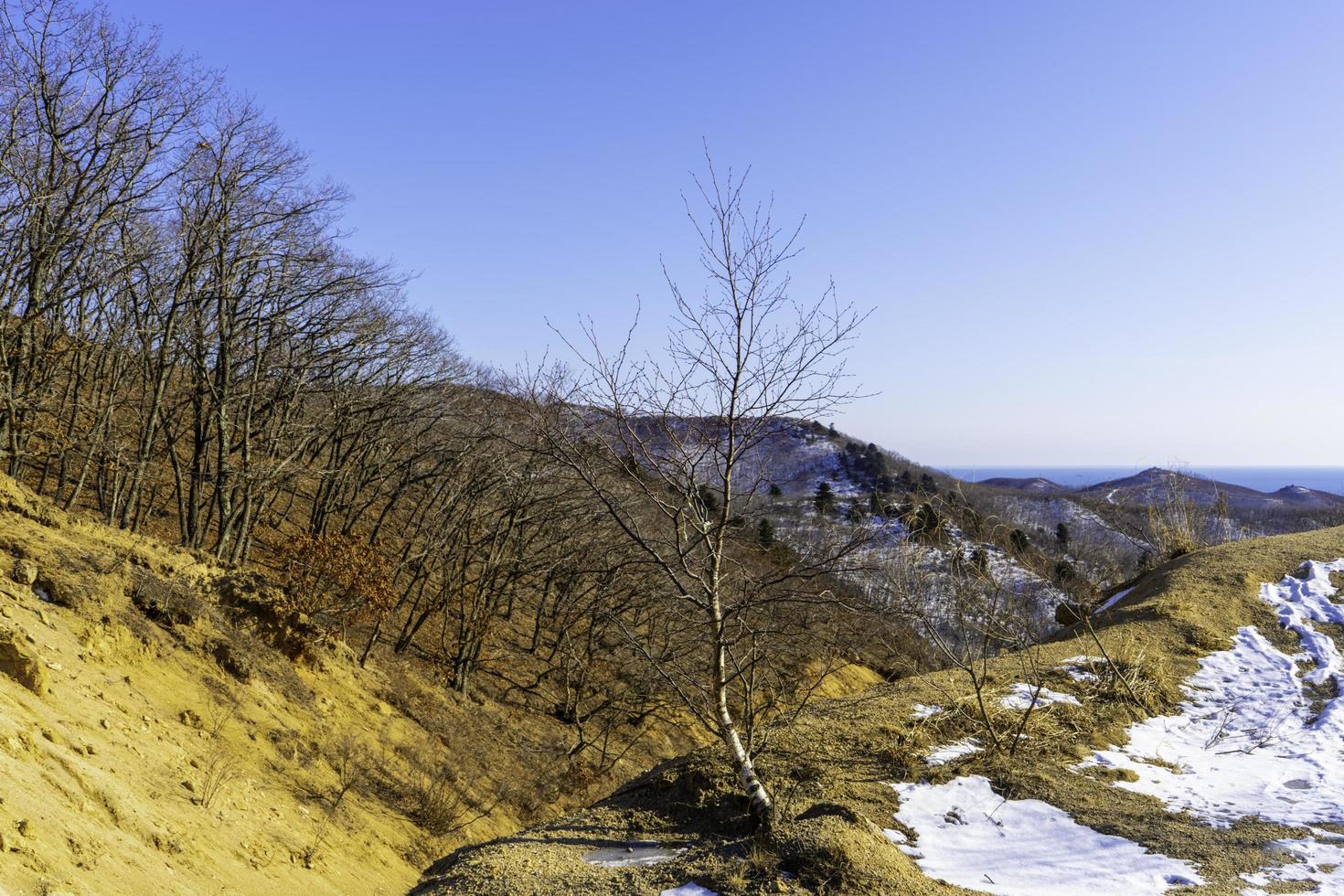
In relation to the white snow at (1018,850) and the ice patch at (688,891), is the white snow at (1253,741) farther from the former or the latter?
the ice patch at (688,891)

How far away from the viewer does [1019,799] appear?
6.96 meters

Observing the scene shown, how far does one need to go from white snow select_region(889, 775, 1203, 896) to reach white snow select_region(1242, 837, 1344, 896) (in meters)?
0.46

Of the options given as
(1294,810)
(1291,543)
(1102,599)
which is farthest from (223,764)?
(1291,543)

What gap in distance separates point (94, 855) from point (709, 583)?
4.17 metres

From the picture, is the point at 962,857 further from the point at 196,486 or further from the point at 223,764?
the point at 196,486

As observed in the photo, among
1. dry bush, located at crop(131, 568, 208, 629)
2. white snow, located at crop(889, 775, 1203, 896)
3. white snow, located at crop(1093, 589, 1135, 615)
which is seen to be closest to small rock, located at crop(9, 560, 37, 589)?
dry bush, located at crop(131, 568, 208, 629)

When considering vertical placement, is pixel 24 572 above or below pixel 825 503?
below

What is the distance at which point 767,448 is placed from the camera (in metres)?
8.02

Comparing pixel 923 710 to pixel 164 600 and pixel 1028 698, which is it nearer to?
pixel 1028 698

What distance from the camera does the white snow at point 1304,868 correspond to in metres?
5.64

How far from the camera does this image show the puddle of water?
18.2ft

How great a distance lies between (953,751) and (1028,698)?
204 cm

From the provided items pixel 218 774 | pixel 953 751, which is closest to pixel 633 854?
pixel 953 751

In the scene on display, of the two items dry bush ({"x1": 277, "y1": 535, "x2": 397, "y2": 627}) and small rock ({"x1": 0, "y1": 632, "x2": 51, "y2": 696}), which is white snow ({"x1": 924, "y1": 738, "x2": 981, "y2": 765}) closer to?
small rock ({"x1": 0, "y1": 632, "x2": 51, "y2": 696})
